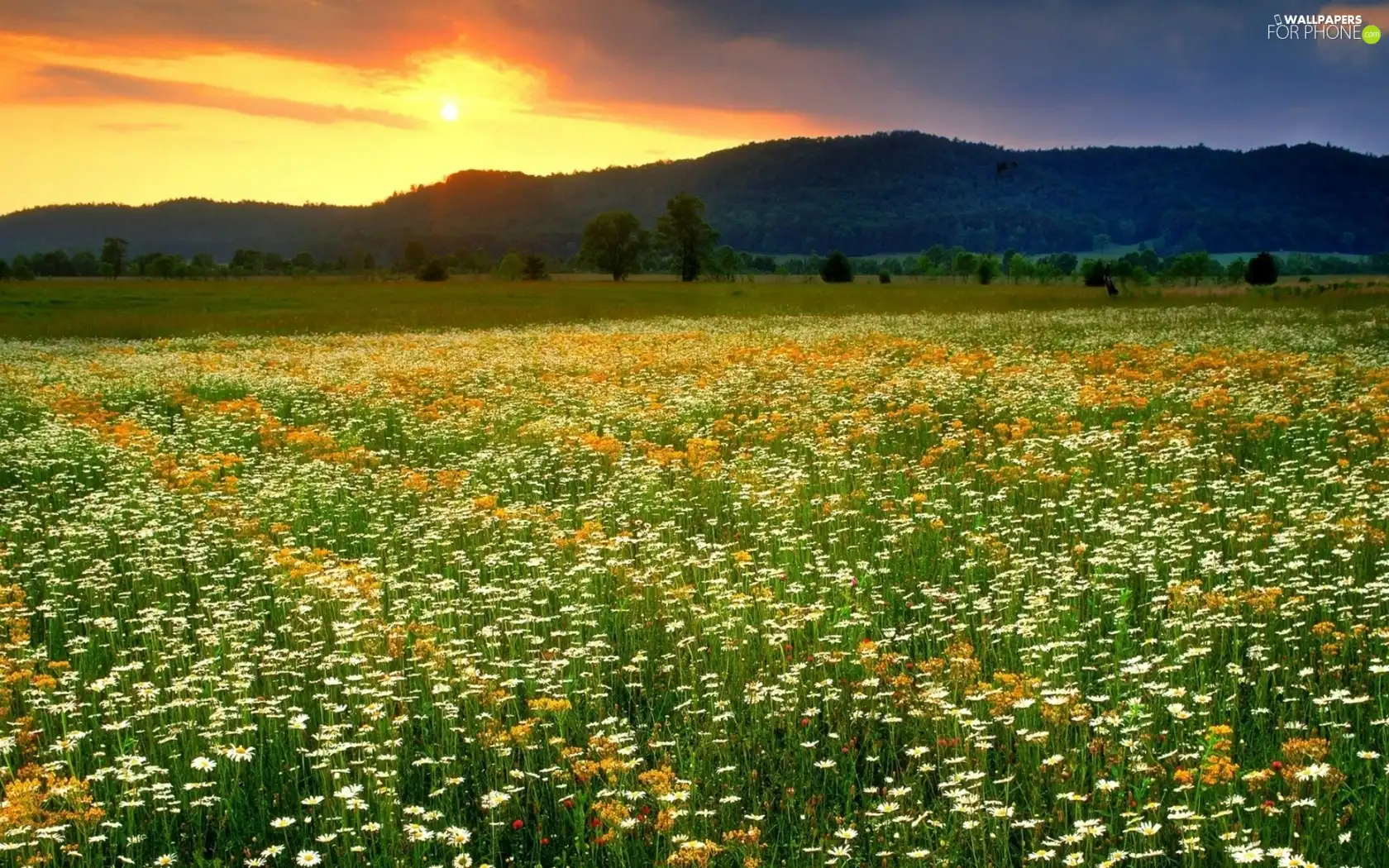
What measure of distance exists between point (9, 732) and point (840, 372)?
15.7 metres

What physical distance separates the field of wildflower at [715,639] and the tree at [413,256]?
139845 millimetres

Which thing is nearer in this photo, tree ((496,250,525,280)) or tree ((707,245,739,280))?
tree ((707,245,739,280))

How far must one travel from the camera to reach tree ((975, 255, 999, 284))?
14088 centimetres

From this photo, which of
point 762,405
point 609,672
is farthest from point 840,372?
point 609,672

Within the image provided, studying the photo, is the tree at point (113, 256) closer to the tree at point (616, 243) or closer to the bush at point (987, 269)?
the tree at point (616, 243)

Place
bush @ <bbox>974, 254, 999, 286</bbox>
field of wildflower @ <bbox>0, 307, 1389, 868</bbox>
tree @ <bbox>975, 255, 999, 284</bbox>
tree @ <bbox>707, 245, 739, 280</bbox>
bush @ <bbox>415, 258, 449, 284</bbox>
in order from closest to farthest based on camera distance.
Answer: field of wildflower @ <bbox>0, 307, 1389, 868</bbox>
bush @ <bbox>415, 258, 449, 284</bbox>
tree @ <bbox>707, 245, 739, 280</bbox>
tree @ <bbox>975, 255, 999, 284</bbox>
bush @ <bbox>974, 254, 999, 286</bbox>

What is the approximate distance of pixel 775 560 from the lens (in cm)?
855

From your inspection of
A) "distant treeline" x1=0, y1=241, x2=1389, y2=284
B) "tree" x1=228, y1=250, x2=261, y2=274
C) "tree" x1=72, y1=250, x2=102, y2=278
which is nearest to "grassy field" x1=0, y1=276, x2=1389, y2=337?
"distant treeline" x1=0, y1=241, x2=1389, y2=284

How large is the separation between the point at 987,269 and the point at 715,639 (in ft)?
486

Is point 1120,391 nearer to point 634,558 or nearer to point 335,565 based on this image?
point 634,558

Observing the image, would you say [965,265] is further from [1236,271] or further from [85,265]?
[85,265]

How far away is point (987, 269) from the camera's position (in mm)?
147000

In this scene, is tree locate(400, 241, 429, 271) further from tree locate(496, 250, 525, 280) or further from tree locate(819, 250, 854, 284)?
tree locate(819, 250, 854, 284)

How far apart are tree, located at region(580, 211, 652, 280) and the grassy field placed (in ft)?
151
